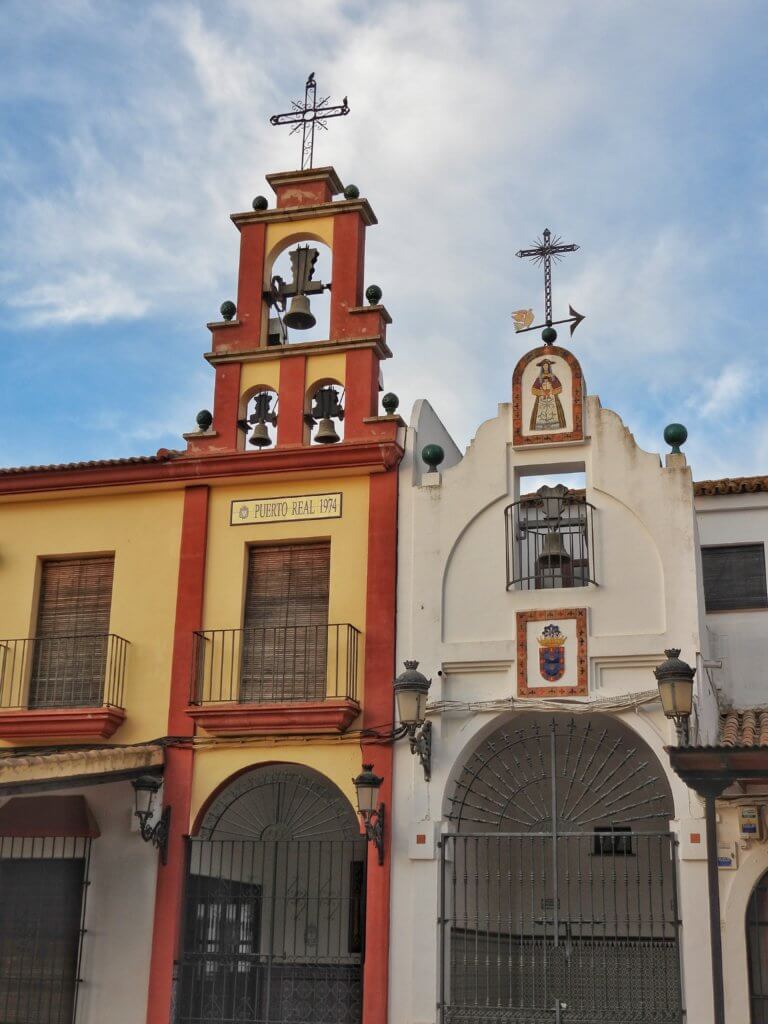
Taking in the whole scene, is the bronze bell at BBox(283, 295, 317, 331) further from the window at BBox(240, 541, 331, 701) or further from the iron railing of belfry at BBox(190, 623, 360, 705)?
the iron railing of belfry at BBox(190, 623, 360, 705)

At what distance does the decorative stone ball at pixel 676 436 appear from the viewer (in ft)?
44.2

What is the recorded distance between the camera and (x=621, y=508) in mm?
13398

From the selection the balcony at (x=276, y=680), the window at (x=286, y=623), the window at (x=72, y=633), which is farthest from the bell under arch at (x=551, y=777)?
→ the window at (x=72, y=633)

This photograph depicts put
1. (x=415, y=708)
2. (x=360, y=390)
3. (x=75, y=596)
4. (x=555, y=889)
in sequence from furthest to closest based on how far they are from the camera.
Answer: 1. (x=75, y=596)
2. (x=360, y=390)
3. (x=415, y=708)
4. (x=555, y=889)

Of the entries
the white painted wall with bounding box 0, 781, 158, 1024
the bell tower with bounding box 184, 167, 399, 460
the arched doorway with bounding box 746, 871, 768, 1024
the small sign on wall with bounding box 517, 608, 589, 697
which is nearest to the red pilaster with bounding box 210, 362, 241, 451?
the bell tower with bounding box 184, 167, 399, 460

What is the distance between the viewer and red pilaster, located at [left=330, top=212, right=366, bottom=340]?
15141 mm

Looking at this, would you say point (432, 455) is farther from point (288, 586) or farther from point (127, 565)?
point (127, 565)

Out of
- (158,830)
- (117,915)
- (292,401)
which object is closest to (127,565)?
(292,401)

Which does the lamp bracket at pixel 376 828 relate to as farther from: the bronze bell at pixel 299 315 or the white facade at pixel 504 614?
the bronze bell at pixel 299 315

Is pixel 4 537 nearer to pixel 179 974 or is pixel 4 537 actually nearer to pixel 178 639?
pixel 178 639

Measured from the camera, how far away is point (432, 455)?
559 inches

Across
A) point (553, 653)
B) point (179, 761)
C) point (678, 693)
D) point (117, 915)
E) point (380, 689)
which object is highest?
point (553, 653)

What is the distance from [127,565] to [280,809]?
11.2ft

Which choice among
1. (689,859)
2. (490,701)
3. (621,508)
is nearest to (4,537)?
(490,701)
